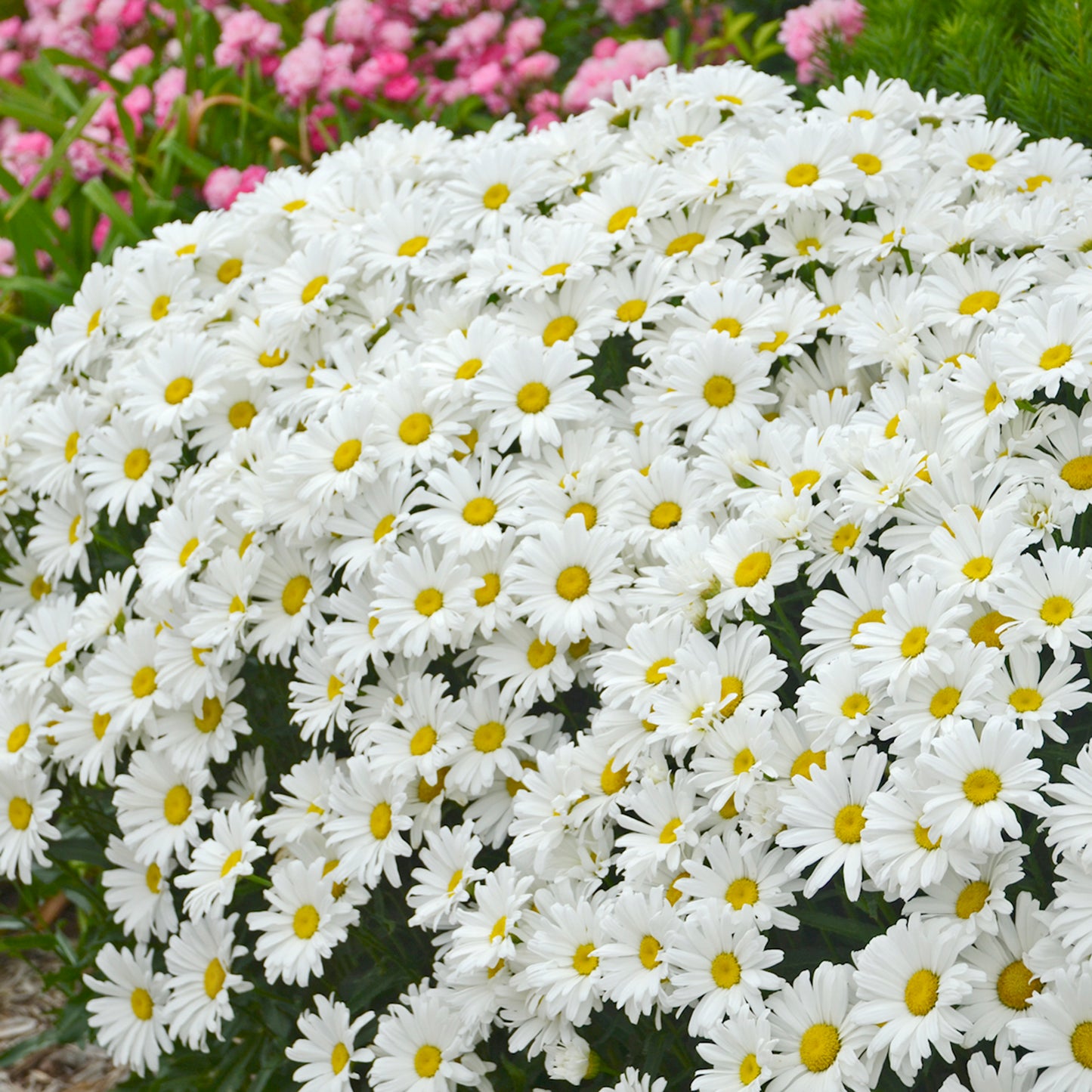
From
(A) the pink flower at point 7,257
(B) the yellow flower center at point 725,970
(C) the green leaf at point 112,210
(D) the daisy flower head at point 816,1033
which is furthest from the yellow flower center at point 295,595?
(A) the pink flower at point 7,257

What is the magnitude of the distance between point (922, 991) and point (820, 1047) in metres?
0.15

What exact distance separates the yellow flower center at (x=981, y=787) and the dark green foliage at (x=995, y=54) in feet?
5.97

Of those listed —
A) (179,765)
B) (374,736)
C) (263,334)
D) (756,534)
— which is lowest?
(179,765)

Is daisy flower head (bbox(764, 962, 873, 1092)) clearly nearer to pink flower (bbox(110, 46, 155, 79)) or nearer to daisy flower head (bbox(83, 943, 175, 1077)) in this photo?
daisy flower head (bbox(83, 943, 175, 1077))

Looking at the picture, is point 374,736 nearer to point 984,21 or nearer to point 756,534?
point 756,534

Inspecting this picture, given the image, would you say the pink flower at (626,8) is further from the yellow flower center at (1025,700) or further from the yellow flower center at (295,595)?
the yellow flower center at (1025,700)

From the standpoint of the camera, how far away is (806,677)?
72.8 inches

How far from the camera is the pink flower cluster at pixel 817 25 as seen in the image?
12.5 feet

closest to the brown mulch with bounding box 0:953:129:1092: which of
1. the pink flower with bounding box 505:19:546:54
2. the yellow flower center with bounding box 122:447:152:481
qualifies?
the yellow flower center with bounding box 122:447:152:481

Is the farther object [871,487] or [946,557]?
[871,487]

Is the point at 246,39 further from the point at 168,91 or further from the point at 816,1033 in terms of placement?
the point at 816,1033

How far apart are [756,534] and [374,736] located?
0.68 meters

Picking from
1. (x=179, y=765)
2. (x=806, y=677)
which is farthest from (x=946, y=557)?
(x=179, y=765)

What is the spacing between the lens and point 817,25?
3.88 m
